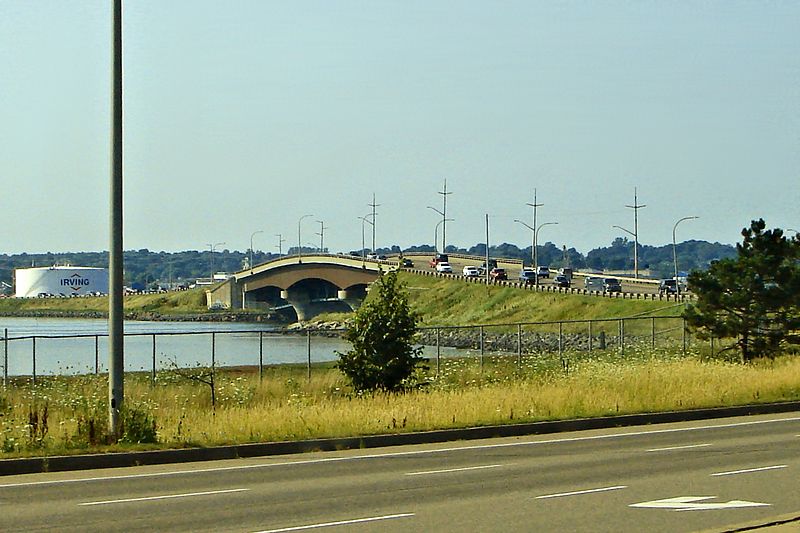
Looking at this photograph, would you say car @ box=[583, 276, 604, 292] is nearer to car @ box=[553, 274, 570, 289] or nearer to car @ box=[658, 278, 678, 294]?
car @ box=[553, 274, 570, 289]

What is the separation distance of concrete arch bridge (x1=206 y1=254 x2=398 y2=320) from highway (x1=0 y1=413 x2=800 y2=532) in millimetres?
108605

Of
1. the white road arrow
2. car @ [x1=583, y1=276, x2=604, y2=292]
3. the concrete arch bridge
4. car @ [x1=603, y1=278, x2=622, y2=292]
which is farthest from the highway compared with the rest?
the concrete arch bridge

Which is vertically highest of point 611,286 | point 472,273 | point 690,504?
point 472,273

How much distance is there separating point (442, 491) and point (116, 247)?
23.1 feet

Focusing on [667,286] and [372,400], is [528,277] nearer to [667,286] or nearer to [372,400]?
[667,286]

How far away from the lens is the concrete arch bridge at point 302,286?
137750 millimetres

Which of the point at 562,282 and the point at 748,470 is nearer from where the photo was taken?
the point at 748,470

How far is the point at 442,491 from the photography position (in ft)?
51.9

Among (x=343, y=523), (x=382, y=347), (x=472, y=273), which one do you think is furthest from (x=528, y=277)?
(x=343, y=523)

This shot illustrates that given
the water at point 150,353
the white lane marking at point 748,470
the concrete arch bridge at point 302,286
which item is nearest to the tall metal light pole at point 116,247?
the white lane marking at point 748,470

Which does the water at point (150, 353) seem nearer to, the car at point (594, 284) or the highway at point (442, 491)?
the car at point (594, 284)

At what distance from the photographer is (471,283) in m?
127

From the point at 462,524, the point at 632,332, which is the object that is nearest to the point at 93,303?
the point at 632,332

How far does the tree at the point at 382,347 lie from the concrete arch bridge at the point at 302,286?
321 feet
